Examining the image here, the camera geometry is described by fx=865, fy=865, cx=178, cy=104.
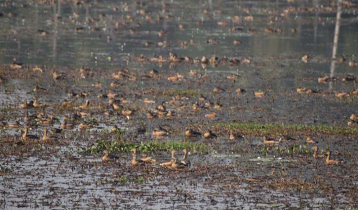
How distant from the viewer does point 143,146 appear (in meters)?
22.2

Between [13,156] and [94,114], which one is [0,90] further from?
[13,156]

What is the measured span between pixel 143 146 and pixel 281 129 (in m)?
4.97

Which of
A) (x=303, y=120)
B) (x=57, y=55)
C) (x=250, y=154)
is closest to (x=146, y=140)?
(x=250, y=154)

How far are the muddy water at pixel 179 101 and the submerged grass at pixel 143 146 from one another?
29 cm

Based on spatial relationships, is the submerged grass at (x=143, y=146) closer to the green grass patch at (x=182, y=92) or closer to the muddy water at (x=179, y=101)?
the muddy water at (x=179, y=101)

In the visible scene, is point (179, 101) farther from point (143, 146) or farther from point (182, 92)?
point (143, 146)

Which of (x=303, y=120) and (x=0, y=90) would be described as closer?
(x=303, y=120)

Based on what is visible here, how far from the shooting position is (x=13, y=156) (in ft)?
68.8

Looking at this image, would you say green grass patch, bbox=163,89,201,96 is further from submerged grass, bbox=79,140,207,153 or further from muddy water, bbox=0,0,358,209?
submerged grass, bbox=79,140,207,153

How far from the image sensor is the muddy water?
18344 millimetres

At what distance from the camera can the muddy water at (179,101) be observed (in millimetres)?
18344

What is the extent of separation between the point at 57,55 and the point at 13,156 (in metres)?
19.8

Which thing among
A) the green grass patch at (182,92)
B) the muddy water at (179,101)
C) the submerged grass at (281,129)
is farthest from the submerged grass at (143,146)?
the green grass patch at (182,92)

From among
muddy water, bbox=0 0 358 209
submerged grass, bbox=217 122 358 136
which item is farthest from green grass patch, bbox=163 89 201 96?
submerged grass, bbox=217 122 358 136
